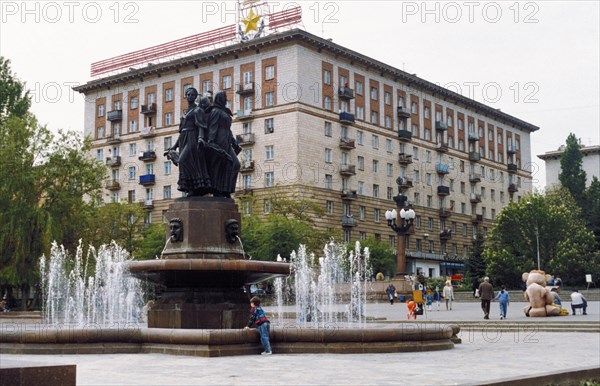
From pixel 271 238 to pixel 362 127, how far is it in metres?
18.4

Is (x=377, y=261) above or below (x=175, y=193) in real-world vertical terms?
below

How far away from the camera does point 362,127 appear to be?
70.0m

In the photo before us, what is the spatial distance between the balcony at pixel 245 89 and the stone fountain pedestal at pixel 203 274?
49.5 m

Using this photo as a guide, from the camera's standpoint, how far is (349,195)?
67.7 m

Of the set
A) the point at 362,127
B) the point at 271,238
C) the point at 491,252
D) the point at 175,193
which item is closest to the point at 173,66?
the point at 175,193

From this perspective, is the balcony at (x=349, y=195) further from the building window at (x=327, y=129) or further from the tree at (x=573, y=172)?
the tree at (x=573, y=172)

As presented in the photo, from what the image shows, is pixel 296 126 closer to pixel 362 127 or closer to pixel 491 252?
pixel 362 127

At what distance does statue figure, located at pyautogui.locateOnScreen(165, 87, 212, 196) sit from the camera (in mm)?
16453

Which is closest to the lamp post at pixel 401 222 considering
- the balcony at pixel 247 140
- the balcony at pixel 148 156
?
the balcony at pixel 247 140

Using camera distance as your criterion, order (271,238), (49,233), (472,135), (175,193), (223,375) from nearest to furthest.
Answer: (223,375), (49,233), (271,238), (175,193), (472,135)

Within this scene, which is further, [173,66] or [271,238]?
[173,66]

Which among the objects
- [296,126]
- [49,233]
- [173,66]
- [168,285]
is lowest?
[168,285]

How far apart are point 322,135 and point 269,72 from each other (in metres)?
6.42

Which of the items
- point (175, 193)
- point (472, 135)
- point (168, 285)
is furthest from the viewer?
point (472, 135)
